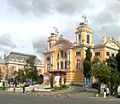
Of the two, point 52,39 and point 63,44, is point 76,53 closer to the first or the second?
point 63,44

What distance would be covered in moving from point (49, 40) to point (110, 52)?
25.5 metres

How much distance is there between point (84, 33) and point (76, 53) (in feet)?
23.6

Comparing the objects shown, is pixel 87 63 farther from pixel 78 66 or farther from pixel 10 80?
pixel 10 80

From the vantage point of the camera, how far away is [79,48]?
67.4 m

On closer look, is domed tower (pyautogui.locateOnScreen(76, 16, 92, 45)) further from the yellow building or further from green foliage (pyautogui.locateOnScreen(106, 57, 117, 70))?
green foliage (pyautogui.locateOnScreen(106, 57, 117, 70))

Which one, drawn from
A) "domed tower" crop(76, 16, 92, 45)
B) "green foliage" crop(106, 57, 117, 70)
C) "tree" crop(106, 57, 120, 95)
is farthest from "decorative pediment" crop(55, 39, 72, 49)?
"tree" crop(106, 57, 120, 95)

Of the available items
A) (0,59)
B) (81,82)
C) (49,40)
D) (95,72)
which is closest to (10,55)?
(0,59)

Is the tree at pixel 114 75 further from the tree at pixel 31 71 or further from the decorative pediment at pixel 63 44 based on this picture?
the tree at pixel 31 71

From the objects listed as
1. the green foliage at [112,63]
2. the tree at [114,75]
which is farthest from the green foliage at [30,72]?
the tree at [114,75]

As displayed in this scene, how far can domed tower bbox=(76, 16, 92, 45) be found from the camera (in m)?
67.4

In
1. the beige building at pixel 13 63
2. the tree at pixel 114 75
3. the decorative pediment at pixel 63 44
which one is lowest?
the tree at pixel 114 75

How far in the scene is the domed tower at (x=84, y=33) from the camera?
2653 inches

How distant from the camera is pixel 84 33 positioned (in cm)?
6738

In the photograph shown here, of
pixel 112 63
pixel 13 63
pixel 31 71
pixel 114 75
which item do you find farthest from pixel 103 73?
pixel 13 63
